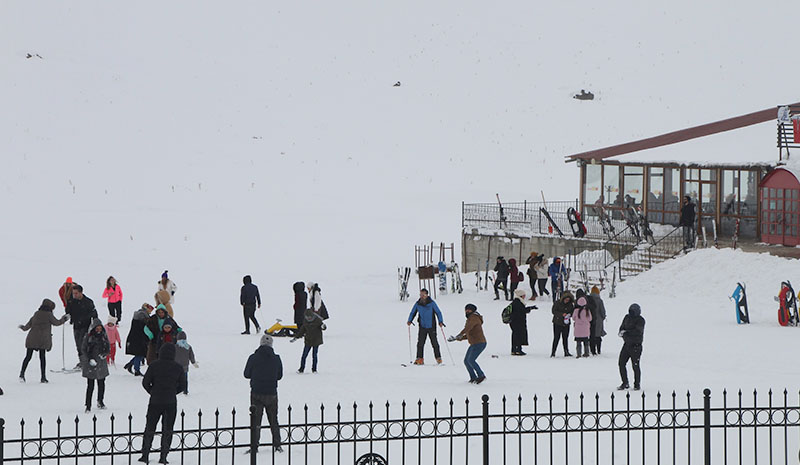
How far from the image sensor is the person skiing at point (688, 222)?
3203 cm

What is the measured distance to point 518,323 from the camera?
69.3ft

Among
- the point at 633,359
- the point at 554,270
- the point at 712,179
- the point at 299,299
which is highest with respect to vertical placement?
the point at 712,179

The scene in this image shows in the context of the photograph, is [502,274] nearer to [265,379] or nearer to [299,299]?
[299,299]

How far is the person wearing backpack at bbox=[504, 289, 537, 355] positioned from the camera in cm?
2102

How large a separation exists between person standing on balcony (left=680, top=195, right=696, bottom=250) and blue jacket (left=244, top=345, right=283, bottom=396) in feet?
67.7

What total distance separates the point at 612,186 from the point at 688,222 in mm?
5507

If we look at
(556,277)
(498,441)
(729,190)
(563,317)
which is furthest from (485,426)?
(729,190)

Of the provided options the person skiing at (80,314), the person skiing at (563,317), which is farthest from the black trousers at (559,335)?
the person skiing at (80,314)

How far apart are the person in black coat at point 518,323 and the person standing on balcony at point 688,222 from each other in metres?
12.1

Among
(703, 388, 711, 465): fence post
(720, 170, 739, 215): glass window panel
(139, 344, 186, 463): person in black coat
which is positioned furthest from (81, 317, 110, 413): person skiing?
(720, 170, 739, 215): glass window panel

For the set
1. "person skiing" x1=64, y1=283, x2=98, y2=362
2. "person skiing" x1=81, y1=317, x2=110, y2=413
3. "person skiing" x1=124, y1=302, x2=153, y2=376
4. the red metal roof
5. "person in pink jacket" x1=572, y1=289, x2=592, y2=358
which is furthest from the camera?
the red metal roof

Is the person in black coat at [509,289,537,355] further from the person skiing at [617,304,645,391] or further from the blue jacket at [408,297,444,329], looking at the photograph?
the person skiing at [617,304,645,391]

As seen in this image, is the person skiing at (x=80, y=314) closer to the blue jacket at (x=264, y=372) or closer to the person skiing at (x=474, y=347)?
the person skiing at (x=474, y=347)

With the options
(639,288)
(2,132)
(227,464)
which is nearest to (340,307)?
(639,288)
